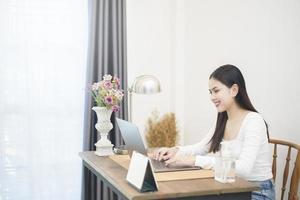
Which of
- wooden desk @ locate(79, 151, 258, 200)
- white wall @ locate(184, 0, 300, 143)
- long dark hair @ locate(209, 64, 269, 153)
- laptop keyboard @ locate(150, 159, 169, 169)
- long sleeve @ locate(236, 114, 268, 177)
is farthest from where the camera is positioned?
white wall @ locate(184, 0, 300, 143)

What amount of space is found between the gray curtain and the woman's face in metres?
1.16

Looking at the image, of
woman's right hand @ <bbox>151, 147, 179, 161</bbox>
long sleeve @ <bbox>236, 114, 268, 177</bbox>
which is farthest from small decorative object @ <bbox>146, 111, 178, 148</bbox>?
long sleeve @ <bbox>236, 114, 268, 177</bbox>

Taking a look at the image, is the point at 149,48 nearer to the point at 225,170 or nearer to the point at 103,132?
the point at 103,132

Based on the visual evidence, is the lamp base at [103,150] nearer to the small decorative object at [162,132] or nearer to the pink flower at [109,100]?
the pink flower at [109,100]

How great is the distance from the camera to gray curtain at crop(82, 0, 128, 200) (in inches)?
121

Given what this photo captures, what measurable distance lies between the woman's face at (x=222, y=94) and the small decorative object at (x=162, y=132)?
3.74ft

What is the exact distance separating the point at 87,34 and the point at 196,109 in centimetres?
109

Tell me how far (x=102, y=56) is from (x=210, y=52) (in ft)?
2.92

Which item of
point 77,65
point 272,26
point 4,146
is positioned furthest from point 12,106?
point 272,26

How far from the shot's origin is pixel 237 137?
6.82ft

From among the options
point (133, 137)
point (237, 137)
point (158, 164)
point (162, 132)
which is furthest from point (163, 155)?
point (162, 132)

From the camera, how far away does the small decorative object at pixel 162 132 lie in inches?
127

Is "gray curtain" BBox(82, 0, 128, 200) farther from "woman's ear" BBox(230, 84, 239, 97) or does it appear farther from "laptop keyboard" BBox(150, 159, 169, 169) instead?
"woman's ear" BBox(230, 84, 239, 97)

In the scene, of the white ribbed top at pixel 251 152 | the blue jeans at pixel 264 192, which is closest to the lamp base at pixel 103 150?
the white ribbed top at pixel 251 152
